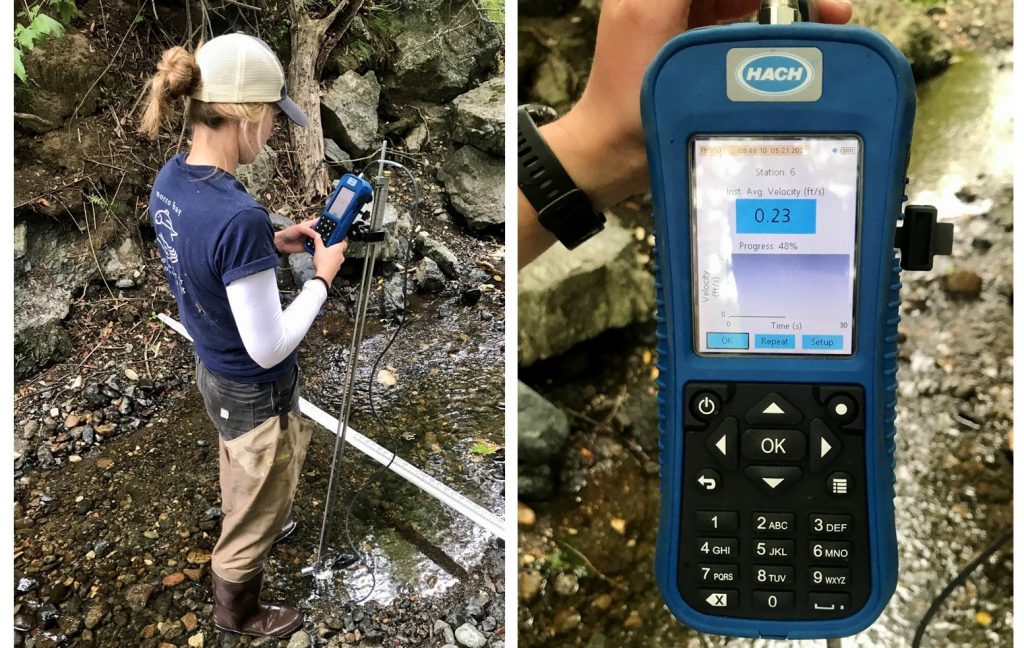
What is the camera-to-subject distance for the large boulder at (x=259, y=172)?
2.40 feet

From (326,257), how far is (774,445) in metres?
0.44

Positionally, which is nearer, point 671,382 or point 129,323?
point 671,382

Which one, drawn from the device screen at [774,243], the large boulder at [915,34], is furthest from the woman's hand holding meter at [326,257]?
the large boulder at [915,34]

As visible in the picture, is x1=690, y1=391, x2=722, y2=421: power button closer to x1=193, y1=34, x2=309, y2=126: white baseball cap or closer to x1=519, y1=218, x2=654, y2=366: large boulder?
x1=519, y1=218, x2=654, y2=366: large boulder

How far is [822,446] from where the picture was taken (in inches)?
23.7

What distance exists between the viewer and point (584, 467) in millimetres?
856

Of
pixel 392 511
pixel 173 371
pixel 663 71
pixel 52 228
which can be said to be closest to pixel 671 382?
pixel 663 71

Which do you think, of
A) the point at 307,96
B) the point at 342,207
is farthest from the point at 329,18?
the point at 342,207

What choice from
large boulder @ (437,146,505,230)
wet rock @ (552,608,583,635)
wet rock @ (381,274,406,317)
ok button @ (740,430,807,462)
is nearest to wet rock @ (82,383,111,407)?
wet rock @ (381,274,406,317)

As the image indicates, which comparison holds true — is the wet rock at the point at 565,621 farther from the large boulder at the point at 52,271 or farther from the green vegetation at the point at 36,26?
the green vegetation at the point at 36,26

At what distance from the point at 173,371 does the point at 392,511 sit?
0.85 ft

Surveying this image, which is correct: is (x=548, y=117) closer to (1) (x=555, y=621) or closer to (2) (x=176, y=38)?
(2) (x=176, y=38)

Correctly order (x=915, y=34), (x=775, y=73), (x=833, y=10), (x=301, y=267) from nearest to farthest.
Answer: (x=775, y=73)
(x=833, y=10)
(x=301, y=267)
(x=915, y=34)

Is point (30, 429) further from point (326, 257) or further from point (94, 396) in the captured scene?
point (326, 257)
